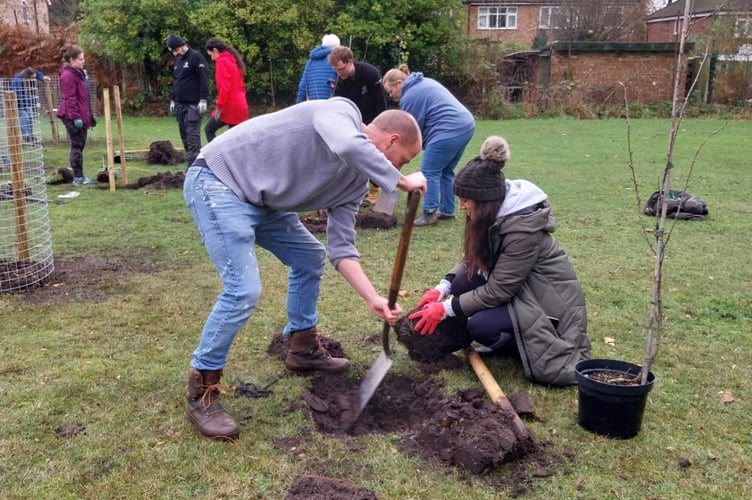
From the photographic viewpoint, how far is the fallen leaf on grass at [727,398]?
368 centimetres

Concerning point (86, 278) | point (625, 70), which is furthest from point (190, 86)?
point (625, 70)

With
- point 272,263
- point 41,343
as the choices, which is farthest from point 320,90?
point 41,343

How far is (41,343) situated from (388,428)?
7.93 feet

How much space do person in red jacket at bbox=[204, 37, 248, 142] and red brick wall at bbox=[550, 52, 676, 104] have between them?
Result: 18.3m

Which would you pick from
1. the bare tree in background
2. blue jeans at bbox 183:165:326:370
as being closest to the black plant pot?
blue jeans at bbox 183:165:326:370

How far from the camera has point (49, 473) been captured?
2.98 metres

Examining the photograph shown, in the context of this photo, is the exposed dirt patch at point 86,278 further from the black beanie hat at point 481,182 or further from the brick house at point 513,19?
the brick house at point 513,19

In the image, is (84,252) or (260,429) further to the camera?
(84,252)

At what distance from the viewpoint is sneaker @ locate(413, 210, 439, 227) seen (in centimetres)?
781

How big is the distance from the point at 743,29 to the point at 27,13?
1266 inches

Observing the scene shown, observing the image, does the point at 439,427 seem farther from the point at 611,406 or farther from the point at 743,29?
the point at 743,29

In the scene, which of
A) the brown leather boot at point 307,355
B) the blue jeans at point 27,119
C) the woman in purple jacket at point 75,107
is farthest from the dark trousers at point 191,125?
the brown leather boot at point 307,355

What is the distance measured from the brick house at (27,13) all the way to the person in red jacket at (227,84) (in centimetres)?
2463

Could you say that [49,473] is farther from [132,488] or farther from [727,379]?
[727,379]
